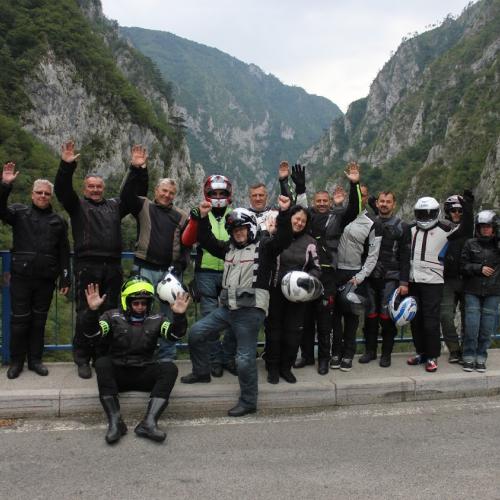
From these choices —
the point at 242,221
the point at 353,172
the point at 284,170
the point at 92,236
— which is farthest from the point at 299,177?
the point at 92,236

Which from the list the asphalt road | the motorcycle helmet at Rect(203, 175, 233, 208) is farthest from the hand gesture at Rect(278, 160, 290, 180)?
the asphalt road

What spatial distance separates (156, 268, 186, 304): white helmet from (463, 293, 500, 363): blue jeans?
3.37 meters

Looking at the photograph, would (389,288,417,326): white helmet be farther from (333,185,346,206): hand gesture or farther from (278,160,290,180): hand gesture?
(278,160,290,180): hand gesture

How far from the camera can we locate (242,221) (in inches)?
192

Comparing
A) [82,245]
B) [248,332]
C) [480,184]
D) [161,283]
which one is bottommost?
[248,332]

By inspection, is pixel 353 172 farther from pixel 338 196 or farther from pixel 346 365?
pixel 346 365

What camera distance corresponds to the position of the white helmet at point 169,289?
4.91m

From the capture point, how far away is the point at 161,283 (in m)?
5.05

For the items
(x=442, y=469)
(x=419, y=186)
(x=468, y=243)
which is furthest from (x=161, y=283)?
(x=419, y=186)

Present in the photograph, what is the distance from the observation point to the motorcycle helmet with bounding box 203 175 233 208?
5.20 metres

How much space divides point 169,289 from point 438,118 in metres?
133

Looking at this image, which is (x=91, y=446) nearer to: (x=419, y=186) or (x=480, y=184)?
(x=480, y=184)

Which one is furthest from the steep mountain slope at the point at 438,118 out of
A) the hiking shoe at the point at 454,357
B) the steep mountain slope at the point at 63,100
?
the hiking shoe at the point at 454,357

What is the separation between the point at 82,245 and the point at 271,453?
279 centimetres
